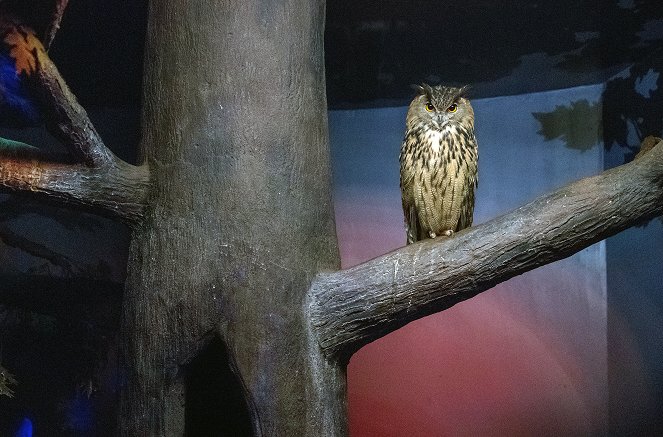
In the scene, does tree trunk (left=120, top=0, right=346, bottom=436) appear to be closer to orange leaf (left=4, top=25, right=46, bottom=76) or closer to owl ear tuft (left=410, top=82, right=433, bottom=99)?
orange leaf (left=4, top=25, right=46, bottom=76)

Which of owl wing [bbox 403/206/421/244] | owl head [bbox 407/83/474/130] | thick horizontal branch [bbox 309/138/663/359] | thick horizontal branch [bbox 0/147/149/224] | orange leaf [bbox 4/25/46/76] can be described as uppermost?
owl head [bbox 407/83/474/130]

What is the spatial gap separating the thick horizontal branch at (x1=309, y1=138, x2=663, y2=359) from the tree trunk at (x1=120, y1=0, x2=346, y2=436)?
0.07m

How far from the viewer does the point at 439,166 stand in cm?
179

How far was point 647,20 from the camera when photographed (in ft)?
6.40

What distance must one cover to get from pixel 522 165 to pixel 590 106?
308 millimetres

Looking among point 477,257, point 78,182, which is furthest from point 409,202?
point 78,182

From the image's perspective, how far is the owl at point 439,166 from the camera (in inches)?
70.2

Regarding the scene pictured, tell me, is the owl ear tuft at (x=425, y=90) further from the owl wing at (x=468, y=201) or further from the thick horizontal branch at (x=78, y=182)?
the thick horizontal branch at (x=78, y=182)

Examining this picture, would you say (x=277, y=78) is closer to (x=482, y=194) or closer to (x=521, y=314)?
(x=482, y=194)

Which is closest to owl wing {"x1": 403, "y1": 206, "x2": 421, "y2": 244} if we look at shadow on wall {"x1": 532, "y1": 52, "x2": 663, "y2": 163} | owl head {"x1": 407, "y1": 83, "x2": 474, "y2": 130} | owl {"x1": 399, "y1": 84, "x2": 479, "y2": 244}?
owl {"x1": 399, "y1": 84, "x2": 479, "y2": 244}

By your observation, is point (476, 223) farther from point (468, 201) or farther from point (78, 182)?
point (78, 182)

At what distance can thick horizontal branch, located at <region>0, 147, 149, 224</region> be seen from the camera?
1.40 metres

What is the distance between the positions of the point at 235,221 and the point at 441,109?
2.51 feet

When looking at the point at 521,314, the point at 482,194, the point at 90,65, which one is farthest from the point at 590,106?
the point at 90,65
